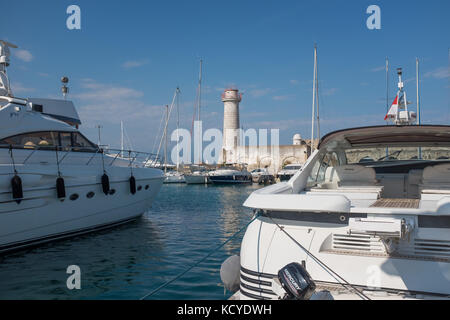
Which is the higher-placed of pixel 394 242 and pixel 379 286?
pixel 394 242

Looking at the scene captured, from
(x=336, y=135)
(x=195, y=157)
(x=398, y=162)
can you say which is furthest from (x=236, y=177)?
(x=336, y=135)

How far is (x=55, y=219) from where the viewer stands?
9.74 m

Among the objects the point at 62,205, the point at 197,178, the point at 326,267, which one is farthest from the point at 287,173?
the point at 326,267

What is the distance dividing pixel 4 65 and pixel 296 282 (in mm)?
13815

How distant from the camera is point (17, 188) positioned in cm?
847

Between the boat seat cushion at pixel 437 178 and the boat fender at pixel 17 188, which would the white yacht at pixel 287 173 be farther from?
the boat seat cushion at pixel 437 178

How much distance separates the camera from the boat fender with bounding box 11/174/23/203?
842cm

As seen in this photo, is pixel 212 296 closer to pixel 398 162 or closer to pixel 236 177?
pixel 398 162

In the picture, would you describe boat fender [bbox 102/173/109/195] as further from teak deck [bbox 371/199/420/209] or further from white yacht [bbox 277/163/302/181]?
white yacht [bbox 277/163/302/181]

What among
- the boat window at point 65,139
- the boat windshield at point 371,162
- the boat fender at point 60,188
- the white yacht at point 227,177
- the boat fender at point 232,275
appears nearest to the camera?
the boat fender at point 232,275

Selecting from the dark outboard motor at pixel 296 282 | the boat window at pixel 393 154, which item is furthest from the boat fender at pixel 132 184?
the dark outboard motor at pixel 296 282

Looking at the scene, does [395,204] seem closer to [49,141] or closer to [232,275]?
[232,275]

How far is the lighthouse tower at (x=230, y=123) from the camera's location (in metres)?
61.5
